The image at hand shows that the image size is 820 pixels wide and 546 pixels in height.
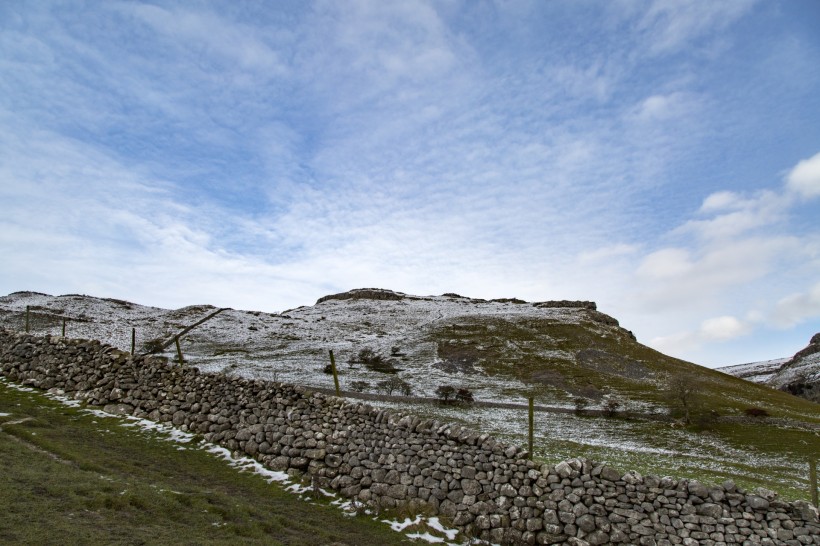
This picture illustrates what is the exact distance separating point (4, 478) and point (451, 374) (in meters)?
47.8

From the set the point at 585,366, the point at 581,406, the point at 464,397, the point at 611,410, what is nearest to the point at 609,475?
the point at 464,397

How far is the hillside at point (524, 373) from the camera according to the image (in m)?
27.7

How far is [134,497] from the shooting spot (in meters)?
10.5

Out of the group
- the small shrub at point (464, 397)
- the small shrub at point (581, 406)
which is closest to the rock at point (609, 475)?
the small shrub at point (464, 397)

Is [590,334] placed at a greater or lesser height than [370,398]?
greater

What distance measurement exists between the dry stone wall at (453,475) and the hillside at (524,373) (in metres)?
7.54

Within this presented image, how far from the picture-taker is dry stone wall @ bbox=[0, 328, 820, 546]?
1170 cm

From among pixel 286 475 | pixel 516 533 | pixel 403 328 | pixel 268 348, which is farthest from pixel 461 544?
pixel 403 328

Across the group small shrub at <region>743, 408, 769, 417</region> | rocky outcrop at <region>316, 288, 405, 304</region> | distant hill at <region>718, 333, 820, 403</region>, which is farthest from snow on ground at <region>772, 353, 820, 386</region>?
rocky outcrop at <region>316, 288, 405, 304</region>

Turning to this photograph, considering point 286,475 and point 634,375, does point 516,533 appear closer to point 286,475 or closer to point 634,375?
point 286,475

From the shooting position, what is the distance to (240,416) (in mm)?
17719

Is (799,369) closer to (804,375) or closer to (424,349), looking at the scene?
(804,375)

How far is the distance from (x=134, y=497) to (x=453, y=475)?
7.91 meters

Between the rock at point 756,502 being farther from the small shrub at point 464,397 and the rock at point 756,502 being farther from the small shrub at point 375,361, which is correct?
the small shrub at point 375,361
